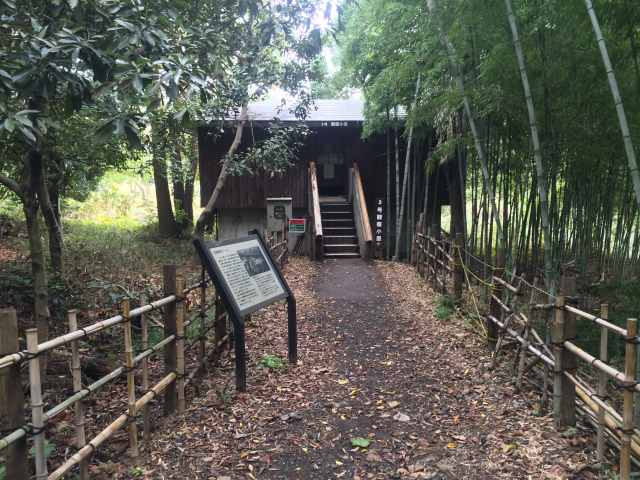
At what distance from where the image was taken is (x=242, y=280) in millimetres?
3924

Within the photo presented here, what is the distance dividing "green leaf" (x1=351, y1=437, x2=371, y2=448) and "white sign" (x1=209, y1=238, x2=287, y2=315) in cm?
129

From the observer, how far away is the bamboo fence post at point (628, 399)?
2369 mm

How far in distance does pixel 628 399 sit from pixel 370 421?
164cm

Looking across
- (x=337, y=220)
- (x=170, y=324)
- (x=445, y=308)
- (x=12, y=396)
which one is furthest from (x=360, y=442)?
(x=337, y=220)

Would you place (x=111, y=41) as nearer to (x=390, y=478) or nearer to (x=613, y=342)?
(x=390, y=478)

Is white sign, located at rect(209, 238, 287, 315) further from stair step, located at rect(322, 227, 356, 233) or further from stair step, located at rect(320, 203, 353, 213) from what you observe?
stair step, located at rect(320, 203, 353, 213)

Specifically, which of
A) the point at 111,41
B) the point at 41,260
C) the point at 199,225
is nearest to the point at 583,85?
the point at 111,41

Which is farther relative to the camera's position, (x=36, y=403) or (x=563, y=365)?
(x=563, y=365)

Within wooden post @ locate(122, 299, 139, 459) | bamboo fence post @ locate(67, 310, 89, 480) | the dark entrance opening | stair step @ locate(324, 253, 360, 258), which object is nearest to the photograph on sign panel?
wooden post @ locate(122, 299, 139, 459)

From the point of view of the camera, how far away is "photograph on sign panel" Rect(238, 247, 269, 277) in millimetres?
4105

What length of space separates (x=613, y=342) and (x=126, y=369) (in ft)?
17.0

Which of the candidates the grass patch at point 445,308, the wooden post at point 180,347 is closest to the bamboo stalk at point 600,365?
the wooden post at point 180,347

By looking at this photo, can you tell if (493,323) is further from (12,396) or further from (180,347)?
(12,396)

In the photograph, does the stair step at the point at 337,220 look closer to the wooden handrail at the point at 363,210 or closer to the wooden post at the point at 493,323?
the wooden handrail at the point at 363,210
